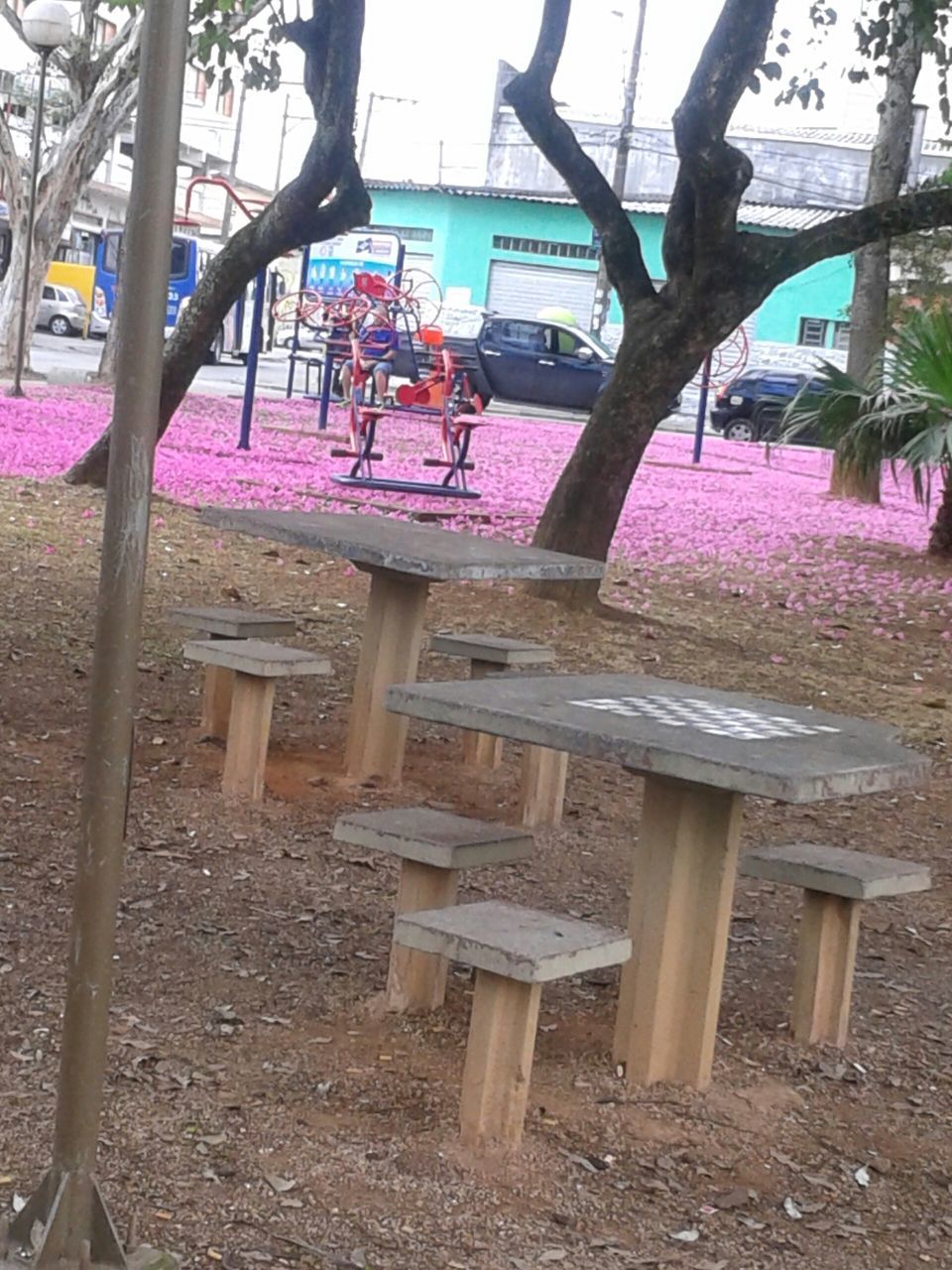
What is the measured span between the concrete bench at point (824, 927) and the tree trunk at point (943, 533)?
909 centimetres

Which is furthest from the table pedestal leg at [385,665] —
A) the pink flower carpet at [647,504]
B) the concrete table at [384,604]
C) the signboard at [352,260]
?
the signboard at [352,260]

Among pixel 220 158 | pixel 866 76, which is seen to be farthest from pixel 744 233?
pixel 220 158

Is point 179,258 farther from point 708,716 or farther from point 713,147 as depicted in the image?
point 708,716

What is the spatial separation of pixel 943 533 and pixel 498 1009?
10.2 metres

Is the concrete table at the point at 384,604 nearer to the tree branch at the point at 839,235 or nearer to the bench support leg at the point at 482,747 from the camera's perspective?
the bench support leg at the point at 482,747

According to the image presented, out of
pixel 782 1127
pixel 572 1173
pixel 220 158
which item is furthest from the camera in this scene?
pixel 220 158

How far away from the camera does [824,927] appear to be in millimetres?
3770

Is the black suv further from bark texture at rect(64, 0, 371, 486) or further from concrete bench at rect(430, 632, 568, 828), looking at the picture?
concrete bench at rect(430, 632, 568, 828)

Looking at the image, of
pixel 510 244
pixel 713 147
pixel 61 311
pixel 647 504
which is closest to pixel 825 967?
pixel 713 147

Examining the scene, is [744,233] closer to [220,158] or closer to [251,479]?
[251,479]

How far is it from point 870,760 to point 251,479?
10577 millimetres

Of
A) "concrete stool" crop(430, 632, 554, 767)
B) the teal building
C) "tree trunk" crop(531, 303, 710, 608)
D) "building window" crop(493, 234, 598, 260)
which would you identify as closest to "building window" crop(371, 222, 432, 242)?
the teal building

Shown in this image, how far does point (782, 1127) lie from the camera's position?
3.40 meters

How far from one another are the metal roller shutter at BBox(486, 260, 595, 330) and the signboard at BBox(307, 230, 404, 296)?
1439cm
